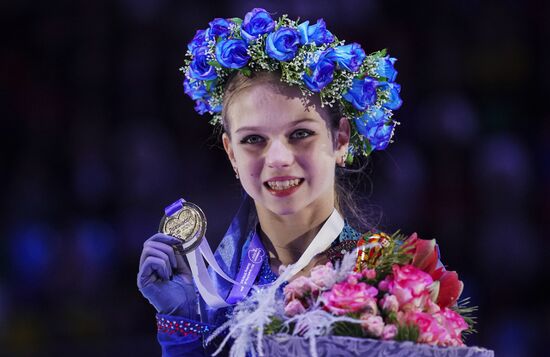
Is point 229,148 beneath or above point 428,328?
above

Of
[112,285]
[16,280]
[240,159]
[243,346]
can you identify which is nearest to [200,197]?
[112,285]

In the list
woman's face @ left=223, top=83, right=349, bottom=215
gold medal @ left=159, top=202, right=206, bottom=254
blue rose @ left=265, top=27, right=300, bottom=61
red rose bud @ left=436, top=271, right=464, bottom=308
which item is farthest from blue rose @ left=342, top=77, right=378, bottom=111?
red rose bud @ left=436, top=271, right=464, bottom=308

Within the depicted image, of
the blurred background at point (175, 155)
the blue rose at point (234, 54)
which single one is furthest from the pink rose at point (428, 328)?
the blurred background at point (175, 155)

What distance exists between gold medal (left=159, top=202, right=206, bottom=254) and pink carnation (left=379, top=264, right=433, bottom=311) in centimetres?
65

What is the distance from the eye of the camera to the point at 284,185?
2877 millimetres

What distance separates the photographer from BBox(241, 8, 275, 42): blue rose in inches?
115

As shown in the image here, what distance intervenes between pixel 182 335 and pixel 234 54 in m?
0.79

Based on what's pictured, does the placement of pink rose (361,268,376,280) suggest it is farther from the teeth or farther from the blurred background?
the blurred background

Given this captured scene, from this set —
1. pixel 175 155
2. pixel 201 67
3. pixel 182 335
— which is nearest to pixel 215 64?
pixel 201 67

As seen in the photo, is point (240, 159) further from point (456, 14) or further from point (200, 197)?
point (456, 14)

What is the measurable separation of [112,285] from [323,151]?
2.93m

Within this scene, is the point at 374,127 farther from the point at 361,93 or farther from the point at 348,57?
the point at 348,57

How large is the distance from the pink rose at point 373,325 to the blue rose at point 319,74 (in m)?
0.79

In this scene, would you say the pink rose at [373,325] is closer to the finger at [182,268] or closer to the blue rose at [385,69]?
the finger at [182,268]
